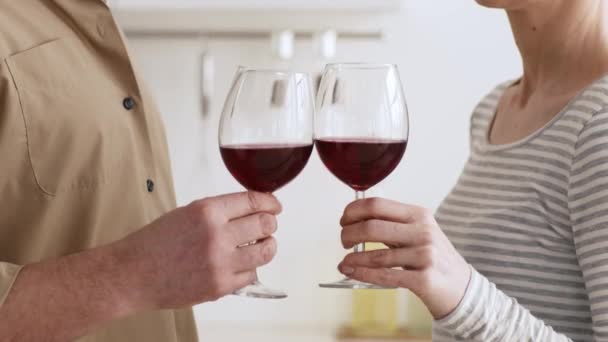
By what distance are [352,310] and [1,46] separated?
1.77 metres

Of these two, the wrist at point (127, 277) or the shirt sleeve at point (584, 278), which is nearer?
the wrist at point (127, 277)

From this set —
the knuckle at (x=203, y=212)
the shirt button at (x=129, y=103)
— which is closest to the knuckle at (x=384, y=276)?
the knuckle at (x=203, y=212)

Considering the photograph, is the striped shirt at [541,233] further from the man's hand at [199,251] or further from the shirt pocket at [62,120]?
the shirt pocket at [62,120]

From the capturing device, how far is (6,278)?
3.29ft

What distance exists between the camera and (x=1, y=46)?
1.19 m

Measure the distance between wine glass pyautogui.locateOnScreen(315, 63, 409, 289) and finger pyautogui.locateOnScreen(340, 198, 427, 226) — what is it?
1.5 inches

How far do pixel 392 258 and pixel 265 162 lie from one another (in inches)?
7.2

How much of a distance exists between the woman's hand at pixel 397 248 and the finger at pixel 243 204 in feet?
0.34

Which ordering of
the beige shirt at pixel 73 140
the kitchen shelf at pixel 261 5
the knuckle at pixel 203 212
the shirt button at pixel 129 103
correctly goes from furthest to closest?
the kitchen shelf at pixel 261 5
the shirt button at pixel 129 103
the beige shirt at pixel 73 140
the knuckle at pixel 203 212

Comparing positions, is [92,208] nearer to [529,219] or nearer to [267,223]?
[267,223]

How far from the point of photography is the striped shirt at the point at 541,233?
110 centimetres

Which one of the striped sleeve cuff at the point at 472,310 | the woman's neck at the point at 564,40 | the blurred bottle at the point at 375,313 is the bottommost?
the blurred bottle at the point at 375,313

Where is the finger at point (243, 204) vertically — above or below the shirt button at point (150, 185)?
above

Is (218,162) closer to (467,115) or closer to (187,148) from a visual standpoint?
(187,148)
